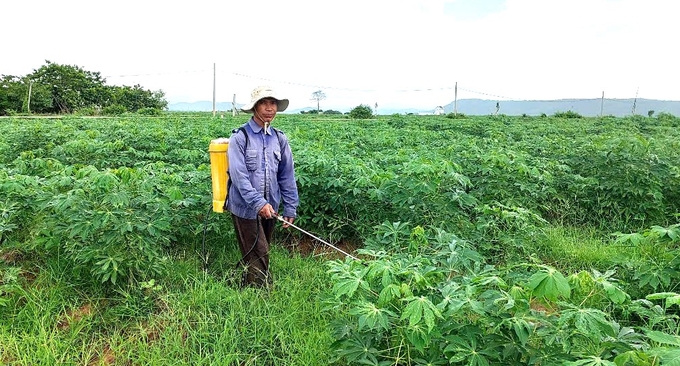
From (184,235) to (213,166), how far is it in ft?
3.58

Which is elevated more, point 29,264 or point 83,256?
point 83,256

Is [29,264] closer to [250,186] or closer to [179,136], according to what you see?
[250,186]

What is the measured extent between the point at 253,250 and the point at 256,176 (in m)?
0.54

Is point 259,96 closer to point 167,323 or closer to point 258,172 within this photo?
point 258,172

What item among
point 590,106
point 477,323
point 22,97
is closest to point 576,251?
point 477,323

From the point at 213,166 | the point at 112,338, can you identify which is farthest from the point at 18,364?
the point at 213,166

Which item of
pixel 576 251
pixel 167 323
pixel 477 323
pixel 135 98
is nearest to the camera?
pixel 477 323

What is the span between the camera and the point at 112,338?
257 cm

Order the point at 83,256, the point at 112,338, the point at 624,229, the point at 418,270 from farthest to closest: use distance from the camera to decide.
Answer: the point at 624,229
the point at 83,256
the point at 112,338
the point at 418,270

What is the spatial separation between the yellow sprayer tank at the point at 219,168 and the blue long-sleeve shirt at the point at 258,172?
0.07m

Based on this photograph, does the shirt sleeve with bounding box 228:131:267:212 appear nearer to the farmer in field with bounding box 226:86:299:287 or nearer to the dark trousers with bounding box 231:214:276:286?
the farmer in field with bounding box 226:86:299:287

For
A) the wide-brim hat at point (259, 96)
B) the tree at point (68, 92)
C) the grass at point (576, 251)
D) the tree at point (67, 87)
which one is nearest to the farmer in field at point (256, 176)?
the wide-brim hat at point (259, 96)

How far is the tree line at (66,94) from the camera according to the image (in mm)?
26781

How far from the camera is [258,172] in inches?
121
